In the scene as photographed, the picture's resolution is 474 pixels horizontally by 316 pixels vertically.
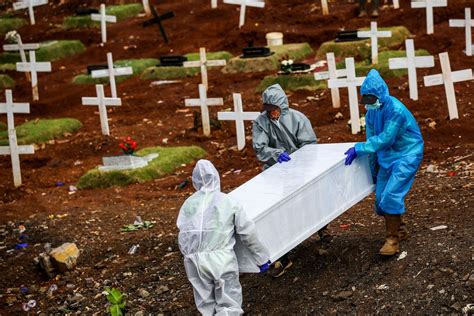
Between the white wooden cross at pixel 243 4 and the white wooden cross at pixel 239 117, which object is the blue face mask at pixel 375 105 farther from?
the white wooden cross at pixel 243 4

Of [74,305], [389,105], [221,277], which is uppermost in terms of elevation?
[389,105]

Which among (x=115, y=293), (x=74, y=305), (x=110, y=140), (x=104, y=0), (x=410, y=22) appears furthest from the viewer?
(x=104, y=0)

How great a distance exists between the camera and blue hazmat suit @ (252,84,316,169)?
10.8m

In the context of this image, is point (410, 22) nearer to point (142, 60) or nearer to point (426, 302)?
point (142, 60)

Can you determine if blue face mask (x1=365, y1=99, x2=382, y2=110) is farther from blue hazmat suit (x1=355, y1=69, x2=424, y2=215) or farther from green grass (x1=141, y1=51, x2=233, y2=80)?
green grass (x1=141, y1=51, x2=233, y2=80)

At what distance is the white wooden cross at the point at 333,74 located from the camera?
18250 millimetres

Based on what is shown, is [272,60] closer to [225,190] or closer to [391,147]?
[225,190]

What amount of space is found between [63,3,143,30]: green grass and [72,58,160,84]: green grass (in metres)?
5.54

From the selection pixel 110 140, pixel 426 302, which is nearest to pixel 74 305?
pixel 426 302

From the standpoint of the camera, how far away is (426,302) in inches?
372

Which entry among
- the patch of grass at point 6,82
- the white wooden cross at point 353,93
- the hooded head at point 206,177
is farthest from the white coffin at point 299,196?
the patch of grass at point 6,82

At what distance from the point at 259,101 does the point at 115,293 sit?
34.9ft

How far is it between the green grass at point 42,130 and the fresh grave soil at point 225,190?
1.41 feet

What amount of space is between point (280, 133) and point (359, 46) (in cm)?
1351
